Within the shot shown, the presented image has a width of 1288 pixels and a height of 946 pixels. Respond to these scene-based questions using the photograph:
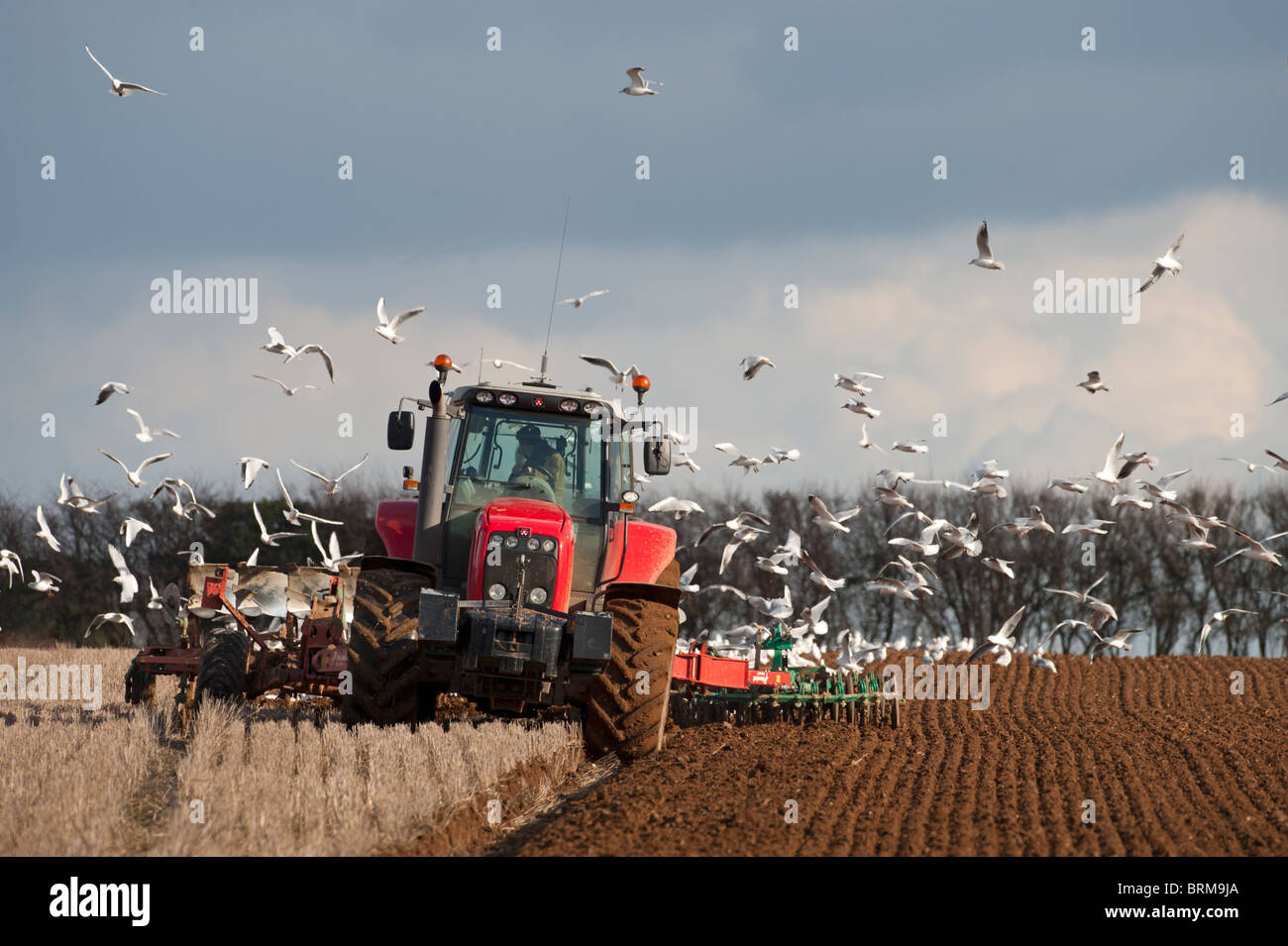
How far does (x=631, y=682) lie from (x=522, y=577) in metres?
1.11

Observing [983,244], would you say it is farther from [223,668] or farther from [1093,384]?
[223,668]

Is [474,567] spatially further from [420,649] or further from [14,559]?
[14,559]

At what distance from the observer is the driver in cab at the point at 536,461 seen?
953cm

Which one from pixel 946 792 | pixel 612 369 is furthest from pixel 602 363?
pixel 946 792

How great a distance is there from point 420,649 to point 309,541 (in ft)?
94.9

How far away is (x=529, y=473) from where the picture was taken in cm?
956

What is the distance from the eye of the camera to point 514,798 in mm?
7836

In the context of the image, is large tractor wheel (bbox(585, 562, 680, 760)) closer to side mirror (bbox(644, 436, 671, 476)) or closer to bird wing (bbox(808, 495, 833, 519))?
side mirror (bbox(644, 436, 671, 476))

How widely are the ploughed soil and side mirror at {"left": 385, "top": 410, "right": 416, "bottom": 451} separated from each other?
8.97ft

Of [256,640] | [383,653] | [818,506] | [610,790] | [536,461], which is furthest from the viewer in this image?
[818,506]

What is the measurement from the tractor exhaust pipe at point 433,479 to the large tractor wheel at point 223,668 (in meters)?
2.80

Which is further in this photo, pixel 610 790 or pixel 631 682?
pixel 631 682

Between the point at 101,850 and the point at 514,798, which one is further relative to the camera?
the point at 514,798
